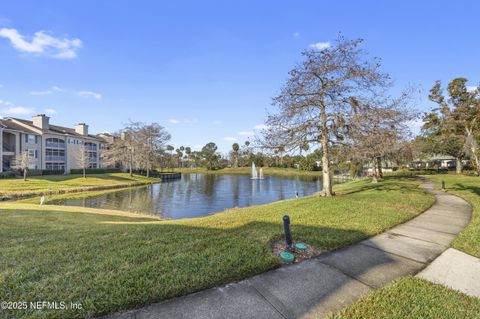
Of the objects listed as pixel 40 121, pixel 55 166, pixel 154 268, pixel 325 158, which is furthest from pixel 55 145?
pixel 154 268

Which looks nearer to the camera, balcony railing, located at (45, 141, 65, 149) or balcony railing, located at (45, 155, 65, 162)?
balcony railing, located at (45, 155, 65, 162)

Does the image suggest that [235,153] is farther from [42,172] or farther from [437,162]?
[42,172]

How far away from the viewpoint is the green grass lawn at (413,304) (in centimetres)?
281

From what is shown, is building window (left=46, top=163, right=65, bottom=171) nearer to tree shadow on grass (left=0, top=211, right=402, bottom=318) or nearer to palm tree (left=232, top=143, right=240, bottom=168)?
tree shadow on grass (left=0, top=211, right=402, bottom=318)

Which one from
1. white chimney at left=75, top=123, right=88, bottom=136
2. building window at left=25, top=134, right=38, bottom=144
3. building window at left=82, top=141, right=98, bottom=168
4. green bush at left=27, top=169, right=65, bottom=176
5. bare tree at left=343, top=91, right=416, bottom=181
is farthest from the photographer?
building window at left=82, top=141, right=98, bottom=168

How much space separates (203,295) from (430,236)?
6194 mm

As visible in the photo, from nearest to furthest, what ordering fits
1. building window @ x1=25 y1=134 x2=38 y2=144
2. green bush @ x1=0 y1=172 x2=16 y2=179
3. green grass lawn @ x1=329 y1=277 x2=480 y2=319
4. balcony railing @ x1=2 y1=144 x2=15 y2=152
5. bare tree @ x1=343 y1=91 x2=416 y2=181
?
green grass lawn @ x1=329 y1=277 x2=480 y2=319
bare tree @ x1=343 y1=91 x2=416 y2=181
green bush @ x1=0 y1=172 x2=16 y2=179
balcony railing @ x1=2 y1=144 x2=15 y2=152
building window @ x1=25 y1=134 x2=38 y2=144

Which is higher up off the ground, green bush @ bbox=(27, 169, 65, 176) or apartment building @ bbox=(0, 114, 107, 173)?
apartment building @ bbox=(0, 114, 107, 173)

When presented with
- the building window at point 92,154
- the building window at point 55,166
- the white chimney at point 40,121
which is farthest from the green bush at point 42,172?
the building window at point 92,154

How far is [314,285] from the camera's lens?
352 centimetres

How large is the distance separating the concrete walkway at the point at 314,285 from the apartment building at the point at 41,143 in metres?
38.4

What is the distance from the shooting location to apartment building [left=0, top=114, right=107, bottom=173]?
33.3 meters

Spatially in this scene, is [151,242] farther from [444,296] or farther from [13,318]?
[444,296]

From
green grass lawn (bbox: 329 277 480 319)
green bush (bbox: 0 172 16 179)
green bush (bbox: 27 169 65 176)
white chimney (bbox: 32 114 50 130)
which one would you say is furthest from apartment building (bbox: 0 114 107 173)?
green grass lawn (bbox: 329 277 480 319)
